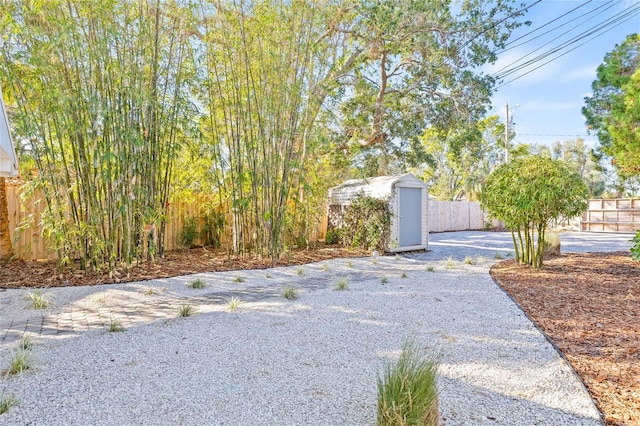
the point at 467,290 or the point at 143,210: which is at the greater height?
the point at 143,210

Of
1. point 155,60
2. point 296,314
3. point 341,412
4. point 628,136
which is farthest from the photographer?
point 628,136

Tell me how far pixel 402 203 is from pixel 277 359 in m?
5.51

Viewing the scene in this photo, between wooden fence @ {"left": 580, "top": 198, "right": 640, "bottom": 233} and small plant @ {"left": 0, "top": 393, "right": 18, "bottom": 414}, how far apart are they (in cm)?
1535

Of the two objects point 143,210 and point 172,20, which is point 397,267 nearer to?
point 143,210

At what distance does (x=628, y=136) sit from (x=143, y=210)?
1036 cm

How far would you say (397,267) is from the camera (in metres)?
5.52

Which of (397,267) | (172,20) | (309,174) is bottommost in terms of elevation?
(397,267)

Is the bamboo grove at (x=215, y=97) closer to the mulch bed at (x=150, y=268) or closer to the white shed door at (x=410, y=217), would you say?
the mulch bed at (x=150, y=268)

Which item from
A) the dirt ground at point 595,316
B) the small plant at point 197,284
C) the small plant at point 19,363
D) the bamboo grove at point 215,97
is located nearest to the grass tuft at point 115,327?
the small plant at point 19,363

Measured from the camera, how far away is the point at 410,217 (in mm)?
7398

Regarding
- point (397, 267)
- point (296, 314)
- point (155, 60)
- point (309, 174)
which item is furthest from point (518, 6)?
point (296, 314)

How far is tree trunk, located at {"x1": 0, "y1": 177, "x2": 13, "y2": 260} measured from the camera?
492 centimetres

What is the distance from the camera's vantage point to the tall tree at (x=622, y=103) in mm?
8109

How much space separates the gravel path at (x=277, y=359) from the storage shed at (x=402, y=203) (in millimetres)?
3289
